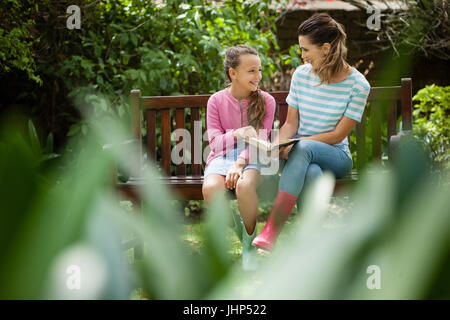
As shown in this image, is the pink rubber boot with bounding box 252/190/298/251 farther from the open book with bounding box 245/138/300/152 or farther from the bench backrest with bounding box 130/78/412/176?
the bench backrest with bounding box 130/78/412/176

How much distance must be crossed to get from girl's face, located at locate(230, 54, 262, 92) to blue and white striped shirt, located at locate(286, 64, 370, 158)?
210 mm

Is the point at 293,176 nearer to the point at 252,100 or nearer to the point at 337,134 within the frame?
the point at 337,134

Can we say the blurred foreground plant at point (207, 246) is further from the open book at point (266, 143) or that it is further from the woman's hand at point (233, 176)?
the woman's hand at point (233, 176)

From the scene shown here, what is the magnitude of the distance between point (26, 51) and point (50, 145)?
69 centimetres

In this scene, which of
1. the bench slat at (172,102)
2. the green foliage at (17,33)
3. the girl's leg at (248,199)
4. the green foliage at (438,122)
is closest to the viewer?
the girl's leg at (248,199)

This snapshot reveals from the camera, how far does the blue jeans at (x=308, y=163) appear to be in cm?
247

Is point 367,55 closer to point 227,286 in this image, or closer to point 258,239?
point 258,239

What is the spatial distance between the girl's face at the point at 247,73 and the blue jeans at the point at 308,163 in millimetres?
514

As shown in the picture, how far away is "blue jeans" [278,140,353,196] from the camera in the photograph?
2.47 m

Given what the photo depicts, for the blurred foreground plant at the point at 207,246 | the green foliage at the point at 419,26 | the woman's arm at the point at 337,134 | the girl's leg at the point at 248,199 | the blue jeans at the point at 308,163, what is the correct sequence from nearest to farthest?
the blurred foreground plant at the point at 207,246, the blue jeans at the point at 308,163, the girl's leg at the point at 248,199, the woman's arm at the point at 337,134, the green foliage at the point at 419,26

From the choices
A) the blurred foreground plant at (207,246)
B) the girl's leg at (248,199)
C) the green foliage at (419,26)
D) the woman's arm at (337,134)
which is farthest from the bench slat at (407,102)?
the blurred foreground plant at (207,246)

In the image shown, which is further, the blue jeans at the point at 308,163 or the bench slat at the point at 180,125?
the bench slat at the point at 180,125

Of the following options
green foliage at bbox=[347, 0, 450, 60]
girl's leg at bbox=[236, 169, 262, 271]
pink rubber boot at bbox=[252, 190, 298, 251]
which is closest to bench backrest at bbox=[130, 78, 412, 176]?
girl's leg at bbox=[236, 169, 262, 271]

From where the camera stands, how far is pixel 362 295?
0.37m
